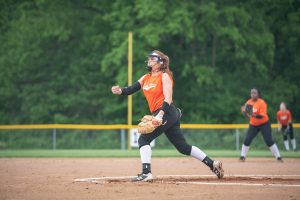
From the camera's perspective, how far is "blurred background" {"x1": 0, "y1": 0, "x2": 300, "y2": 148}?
125 feet

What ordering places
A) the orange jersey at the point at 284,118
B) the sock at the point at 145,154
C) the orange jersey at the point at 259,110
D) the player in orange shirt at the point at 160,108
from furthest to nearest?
the orange jersey at the point at 284,118, the orange jersey at the point at 259,110, the sock at the point at 145,154, the player in orange shirt at the point at 160,108

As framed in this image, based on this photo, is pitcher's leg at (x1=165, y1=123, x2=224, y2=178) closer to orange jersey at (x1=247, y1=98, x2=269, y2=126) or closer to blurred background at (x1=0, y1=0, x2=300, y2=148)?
orange jersey at (x1=247, y1=98, x2=269, y2=126)

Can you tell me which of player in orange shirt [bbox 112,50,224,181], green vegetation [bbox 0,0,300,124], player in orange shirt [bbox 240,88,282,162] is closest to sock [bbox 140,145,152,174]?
player in orange shirt [bbox 112,50,224,181]

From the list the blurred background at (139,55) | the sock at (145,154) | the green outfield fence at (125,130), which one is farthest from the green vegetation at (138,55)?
the sock at (145,154)

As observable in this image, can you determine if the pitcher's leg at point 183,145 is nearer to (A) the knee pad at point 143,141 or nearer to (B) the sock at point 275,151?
(A) the knee pad at point 143,141

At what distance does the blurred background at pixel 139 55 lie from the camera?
38.1 meters

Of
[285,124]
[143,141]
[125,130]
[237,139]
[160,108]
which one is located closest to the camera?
[160,108]

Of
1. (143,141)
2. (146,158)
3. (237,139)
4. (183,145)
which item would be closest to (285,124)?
(237,139)

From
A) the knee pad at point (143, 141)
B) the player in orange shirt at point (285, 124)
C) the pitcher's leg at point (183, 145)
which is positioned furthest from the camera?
the player in orange shirt at point (285, 124)

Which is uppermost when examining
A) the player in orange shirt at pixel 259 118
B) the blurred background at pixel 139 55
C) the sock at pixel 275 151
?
the blurred background at pixel 139 55

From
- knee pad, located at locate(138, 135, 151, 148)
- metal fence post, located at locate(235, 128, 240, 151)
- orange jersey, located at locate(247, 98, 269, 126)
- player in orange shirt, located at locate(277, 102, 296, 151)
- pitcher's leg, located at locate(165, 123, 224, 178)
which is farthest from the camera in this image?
metal fence post, located at locate(235, 128, 240, 151)

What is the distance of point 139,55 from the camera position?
37531 millimetres

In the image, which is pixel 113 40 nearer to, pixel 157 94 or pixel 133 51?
pixel 133 51

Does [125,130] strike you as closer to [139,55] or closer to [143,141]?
[139,55]
